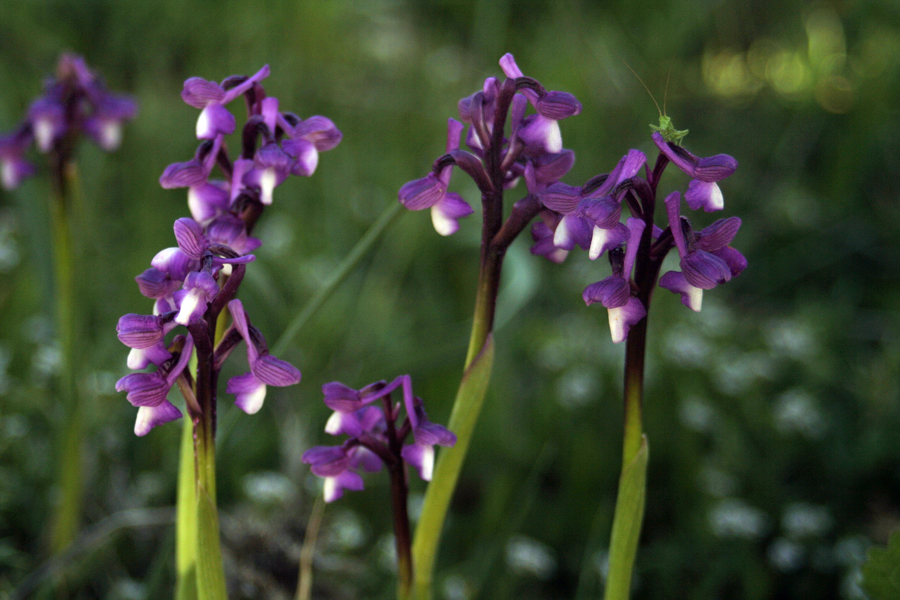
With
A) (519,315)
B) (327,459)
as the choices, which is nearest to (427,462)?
(327,459)

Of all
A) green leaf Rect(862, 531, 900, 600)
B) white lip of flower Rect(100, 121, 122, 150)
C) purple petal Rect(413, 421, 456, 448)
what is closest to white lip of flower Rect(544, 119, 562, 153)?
purple petal Rect(413, 421, 456, 448)

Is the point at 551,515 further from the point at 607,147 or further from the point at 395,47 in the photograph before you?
the point at 395,47

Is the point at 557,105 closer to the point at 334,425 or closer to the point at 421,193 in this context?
the point at 421,193

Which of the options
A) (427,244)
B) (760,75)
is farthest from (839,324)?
(760,75)

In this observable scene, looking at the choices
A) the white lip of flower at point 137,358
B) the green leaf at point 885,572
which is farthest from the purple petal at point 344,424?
the green leaf at point 885,572

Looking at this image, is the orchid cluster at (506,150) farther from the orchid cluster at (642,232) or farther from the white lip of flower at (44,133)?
the white lip of flower at (44,133)
